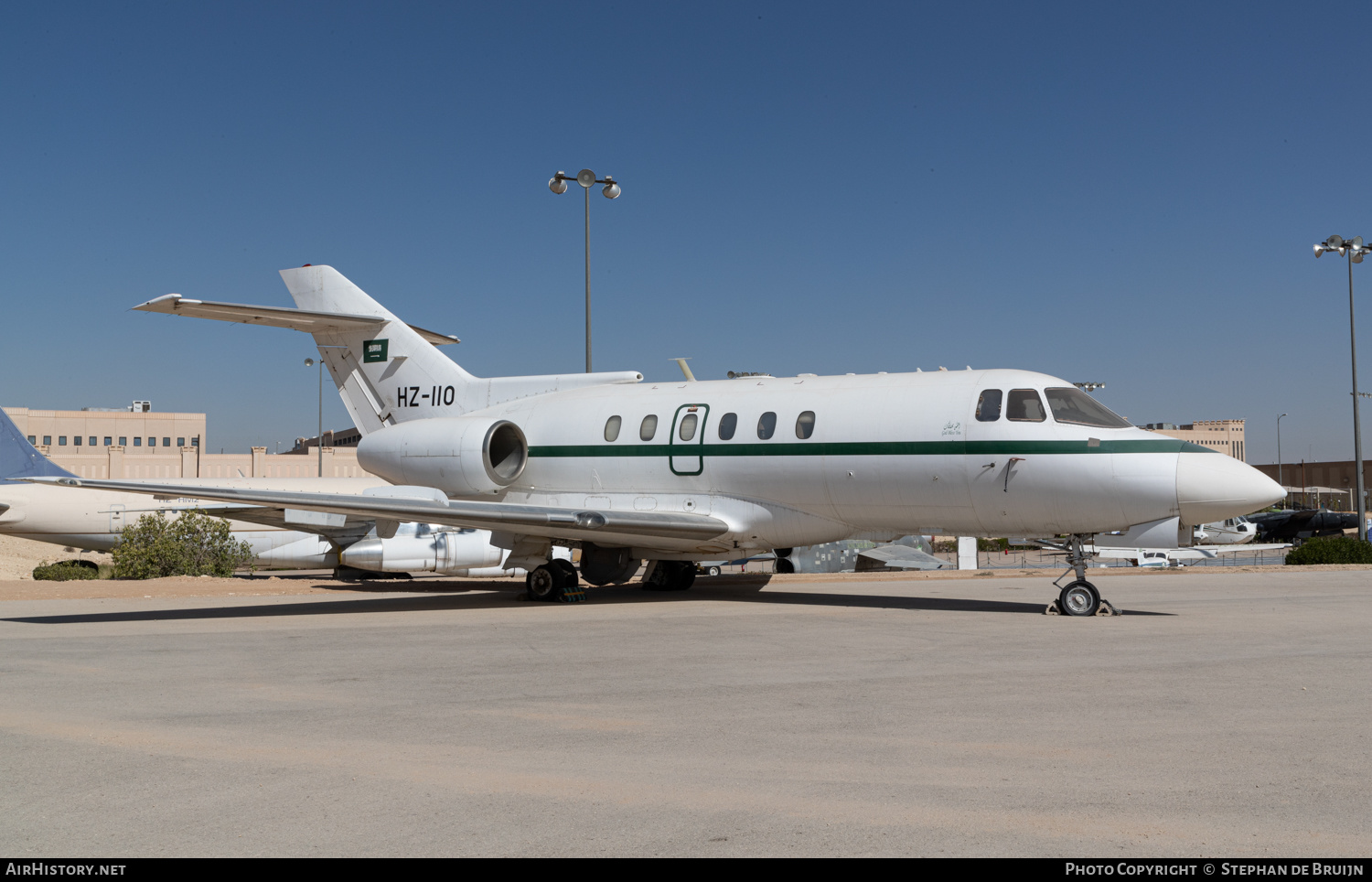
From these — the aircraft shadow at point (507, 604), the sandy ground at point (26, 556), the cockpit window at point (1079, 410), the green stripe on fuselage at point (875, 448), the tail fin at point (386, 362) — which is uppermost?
the tail fin at point (386, 362)

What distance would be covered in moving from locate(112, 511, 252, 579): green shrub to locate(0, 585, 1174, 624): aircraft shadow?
34.5 feet

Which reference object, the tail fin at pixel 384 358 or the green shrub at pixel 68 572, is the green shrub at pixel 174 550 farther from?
the tail fin at pixel 384 358

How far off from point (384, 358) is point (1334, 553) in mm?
21484

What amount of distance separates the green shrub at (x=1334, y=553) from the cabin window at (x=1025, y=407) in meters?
15.0

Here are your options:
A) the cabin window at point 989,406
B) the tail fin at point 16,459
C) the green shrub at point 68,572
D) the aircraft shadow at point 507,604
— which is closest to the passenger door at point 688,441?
the aircraft shadow at point 507,604

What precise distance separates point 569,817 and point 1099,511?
32.8ft

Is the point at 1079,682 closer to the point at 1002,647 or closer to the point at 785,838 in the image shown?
the point at 1002,647

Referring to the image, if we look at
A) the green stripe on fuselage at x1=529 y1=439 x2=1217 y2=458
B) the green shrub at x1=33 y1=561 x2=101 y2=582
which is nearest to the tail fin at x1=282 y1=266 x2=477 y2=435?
the green stripe on fuselage at x1=529 y1=439 x2=1217 y2=458

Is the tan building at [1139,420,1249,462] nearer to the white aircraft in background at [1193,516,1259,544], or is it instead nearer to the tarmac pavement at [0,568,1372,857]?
the white aircraft in background at [1193,516,1259,544]

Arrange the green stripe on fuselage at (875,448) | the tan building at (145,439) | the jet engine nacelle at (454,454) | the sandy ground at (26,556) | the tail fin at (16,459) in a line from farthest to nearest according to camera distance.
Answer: the tan building at (145,439)
the sandy ground at (26,556)
the tail fin at (16,459)
the jet engine nacelle at (454,454)
the green stripe on fuselage at (875,448)

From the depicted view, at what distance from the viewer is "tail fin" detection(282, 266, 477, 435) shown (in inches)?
763

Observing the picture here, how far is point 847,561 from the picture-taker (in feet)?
117

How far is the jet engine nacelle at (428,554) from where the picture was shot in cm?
2780
